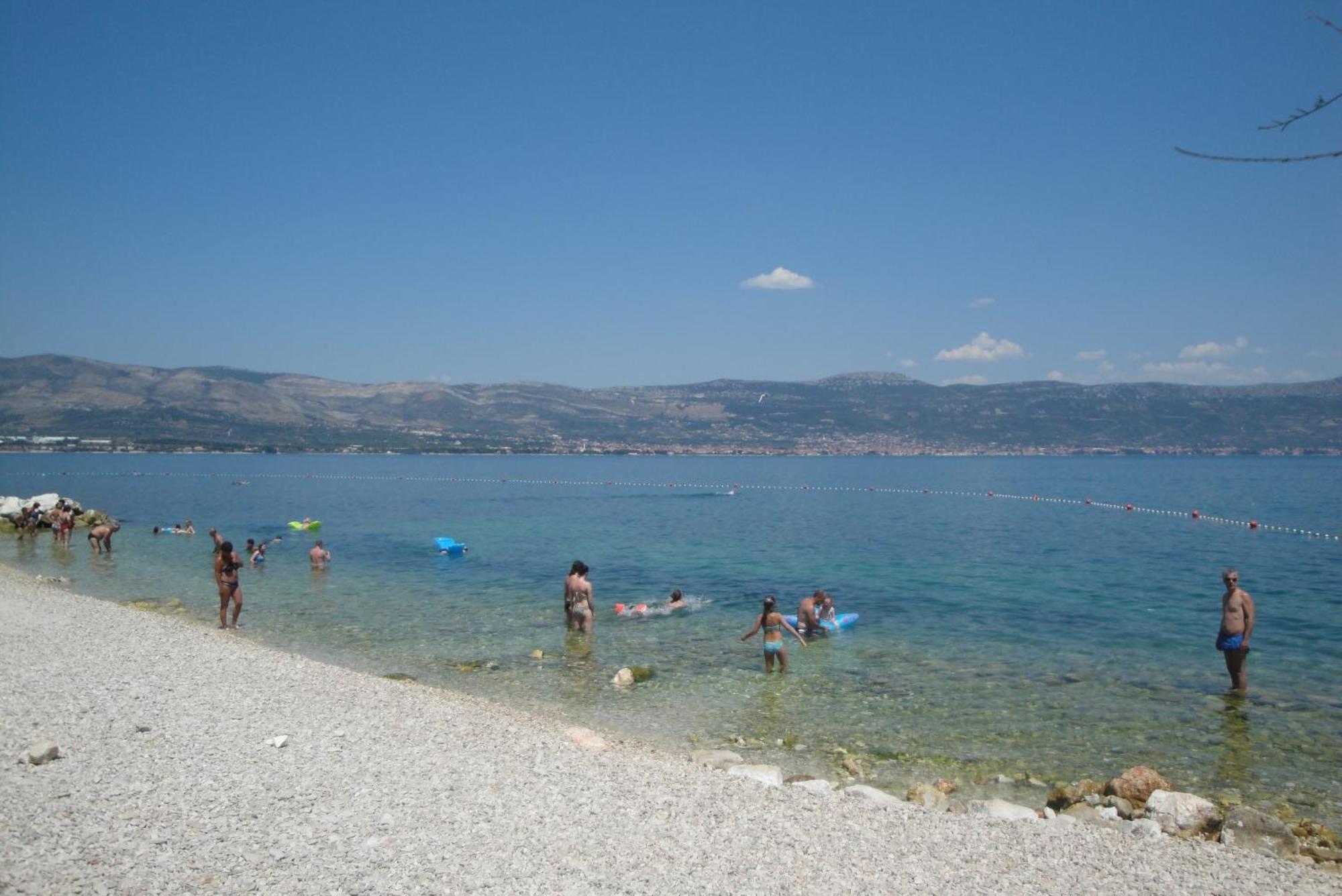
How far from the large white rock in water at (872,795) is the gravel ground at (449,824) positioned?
0.55 feet

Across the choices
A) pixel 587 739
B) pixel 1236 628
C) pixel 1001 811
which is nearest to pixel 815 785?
pixel 1001 811

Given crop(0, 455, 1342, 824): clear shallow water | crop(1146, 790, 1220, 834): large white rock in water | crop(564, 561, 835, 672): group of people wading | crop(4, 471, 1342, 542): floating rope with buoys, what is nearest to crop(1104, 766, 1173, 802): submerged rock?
crop(1146, 790, 1220, 834): large white rock in water

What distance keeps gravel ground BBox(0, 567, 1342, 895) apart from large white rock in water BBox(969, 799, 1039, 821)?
1.18ft

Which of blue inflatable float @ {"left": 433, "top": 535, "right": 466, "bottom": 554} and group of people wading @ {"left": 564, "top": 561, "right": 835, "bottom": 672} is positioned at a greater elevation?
group of people wading @ {"left": 564, "top": 561, "right": 835, "bottom": 672}

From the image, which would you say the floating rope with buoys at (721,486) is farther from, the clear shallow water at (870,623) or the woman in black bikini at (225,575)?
the woman in black bikini at (225,575)

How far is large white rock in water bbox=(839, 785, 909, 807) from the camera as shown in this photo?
934cm

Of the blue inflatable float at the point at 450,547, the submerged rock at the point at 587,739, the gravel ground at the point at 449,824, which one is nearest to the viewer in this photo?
the gravel ground at the point at 449,824

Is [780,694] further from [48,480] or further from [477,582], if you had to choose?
[48,480]

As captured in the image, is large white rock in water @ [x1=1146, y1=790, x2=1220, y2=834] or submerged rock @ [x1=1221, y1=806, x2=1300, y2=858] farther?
large white rock in water @ [x1=1146, y1=790, x2=1220, y2=834]

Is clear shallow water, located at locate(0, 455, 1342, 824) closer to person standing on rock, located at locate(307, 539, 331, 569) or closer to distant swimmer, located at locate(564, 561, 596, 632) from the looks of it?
distant swimmer, located at locate(564, 561, 596, 632)

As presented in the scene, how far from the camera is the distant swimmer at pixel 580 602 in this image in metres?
20.8

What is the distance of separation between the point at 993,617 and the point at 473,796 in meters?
18.3

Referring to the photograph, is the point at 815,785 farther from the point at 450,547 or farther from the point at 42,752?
the point at 450,547

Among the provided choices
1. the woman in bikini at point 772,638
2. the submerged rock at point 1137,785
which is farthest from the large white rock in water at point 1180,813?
the woman in bikini at point 772,638
